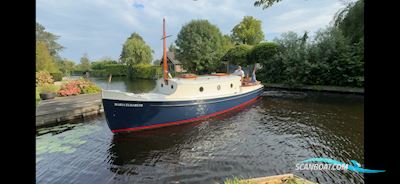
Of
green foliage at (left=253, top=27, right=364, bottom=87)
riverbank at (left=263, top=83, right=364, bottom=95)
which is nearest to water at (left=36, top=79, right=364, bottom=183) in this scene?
riverbank at (left=263, top=83, right=364, bottom=95)

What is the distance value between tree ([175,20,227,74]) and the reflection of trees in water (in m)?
27.1

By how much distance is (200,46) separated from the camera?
122 ft

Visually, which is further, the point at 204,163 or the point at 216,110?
the point at 216,110

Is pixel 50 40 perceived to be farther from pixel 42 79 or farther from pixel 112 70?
pixel 42 79

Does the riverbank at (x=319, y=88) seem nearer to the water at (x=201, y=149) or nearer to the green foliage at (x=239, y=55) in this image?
the green foliage at (x=239, y=55)

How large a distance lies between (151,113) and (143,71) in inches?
1659

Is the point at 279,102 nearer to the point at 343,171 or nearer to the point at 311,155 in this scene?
the point at 311,155

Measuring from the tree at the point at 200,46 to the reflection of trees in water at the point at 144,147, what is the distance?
2712cm

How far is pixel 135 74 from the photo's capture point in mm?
52969

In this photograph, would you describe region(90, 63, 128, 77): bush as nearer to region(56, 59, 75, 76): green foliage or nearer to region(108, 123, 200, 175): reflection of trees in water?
region(56, 59, 75, 76): green foliage

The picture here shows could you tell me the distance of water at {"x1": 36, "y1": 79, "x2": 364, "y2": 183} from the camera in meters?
6.41
